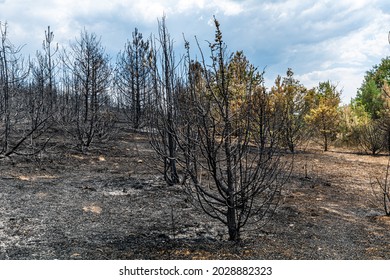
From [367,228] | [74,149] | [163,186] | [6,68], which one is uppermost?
[6,68]

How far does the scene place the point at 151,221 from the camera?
503 centimetres

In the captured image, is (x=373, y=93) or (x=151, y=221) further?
(x=373, y=93)

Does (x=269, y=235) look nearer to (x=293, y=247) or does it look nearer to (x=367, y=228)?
(x=293, y=247)

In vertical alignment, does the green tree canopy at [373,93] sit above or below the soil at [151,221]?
above

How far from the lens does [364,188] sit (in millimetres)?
8047

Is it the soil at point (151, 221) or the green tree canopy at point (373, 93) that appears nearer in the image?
the soil at point (151, 221)

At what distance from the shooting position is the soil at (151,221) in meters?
3.88

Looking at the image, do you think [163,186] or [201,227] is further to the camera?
[163,186]

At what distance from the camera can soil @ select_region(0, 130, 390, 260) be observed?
388cm

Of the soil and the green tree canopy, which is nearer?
the soil

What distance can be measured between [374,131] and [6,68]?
50.6 ft

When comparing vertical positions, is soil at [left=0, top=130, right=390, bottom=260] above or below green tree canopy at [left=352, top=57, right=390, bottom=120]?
below

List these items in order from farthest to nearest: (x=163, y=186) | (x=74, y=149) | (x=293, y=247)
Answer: (x=74, y=149)
(x=163, y=186)
(x=293, y=247)
